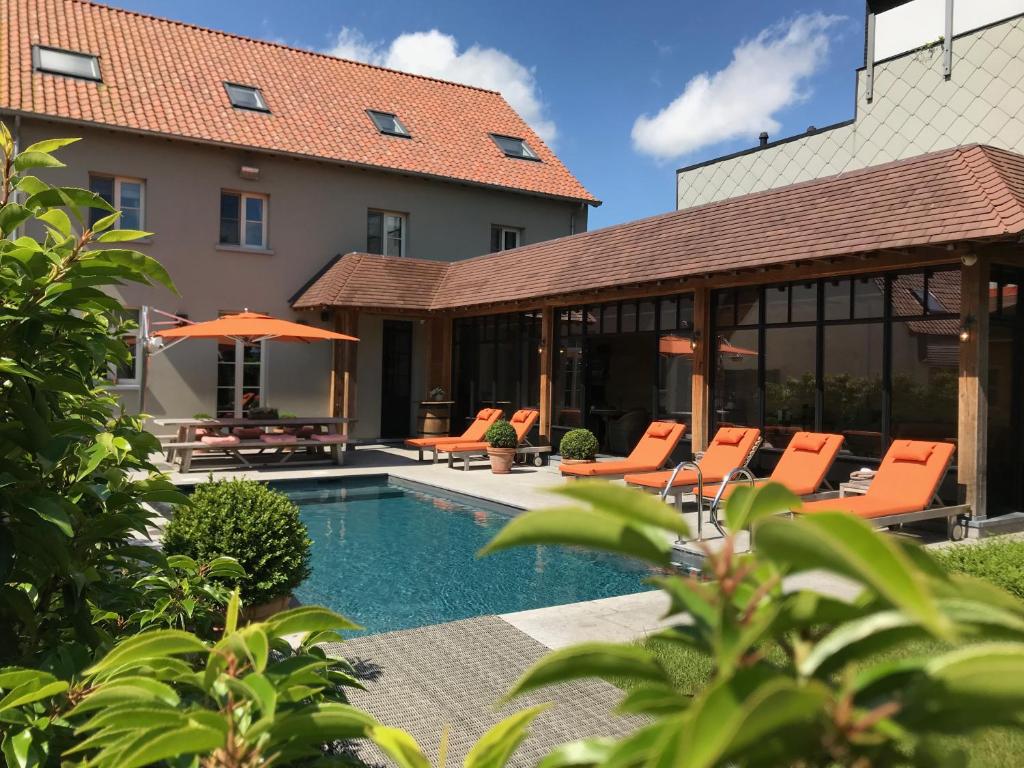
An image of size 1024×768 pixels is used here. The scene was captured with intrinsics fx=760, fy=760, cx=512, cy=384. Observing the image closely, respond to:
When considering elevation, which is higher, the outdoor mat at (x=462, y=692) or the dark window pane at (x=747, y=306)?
the dark window pane at (x=747, y=306)

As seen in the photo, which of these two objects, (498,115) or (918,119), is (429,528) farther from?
(498,115)

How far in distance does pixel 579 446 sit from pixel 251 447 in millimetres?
5818

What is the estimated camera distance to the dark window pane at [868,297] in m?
9.65

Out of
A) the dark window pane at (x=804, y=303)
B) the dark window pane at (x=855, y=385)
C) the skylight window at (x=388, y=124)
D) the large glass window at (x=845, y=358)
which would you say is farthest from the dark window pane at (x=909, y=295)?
the skylight window at (x=388, y=124)

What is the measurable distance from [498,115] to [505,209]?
15.8ft

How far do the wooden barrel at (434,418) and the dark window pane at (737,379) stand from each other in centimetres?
731

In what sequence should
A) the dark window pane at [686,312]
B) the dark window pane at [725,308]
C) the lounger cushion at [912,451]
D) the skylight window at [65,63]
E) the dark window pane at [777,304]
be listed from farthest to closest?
1. the skylight window at [65,63]
2. the dark window pane at [686,312]
3. the dark window pane at [725,308]
4. the dark window pane at [777,304]
5. the lounger cushion at [912,451]

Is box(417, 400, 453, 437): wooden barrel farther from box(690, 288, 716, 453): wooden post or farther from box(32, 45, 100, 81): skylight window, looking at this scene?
box(32, 45, 100, 81): skylight window

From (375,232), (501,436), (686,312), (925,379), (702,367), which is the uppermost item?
(375,232)

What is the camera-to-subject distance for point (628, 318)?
13672mm

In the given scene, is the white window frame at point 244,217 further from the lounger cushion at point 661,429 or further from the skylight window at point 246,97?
the lounger cushion at point 661,429

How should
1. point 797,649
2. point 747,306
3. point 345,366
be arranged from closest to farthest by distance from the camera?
point 797,649
point 747,306
point 345,366

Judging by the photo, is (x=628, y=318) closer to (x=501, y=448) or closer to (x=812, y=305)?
(x=501, y=448)

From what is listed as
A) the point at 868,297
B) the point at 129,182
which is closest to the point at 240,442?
the point at 129,182
